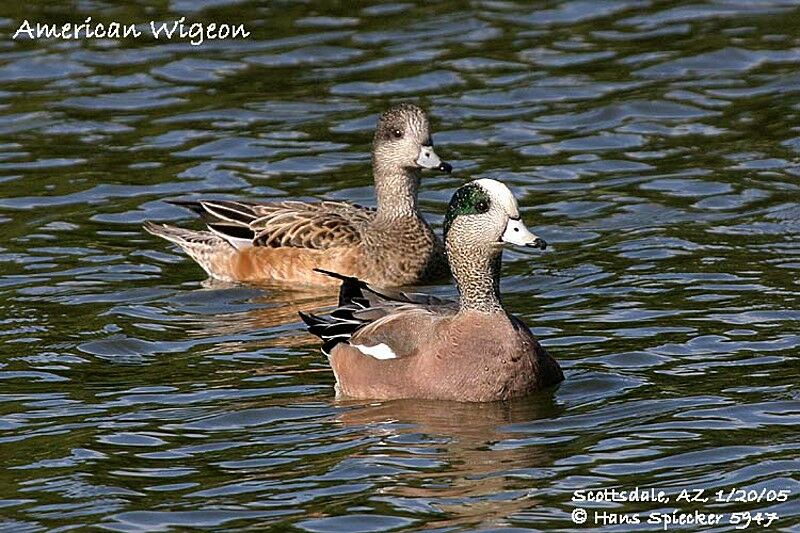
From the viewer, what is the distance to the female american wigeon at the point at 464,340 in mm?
9344

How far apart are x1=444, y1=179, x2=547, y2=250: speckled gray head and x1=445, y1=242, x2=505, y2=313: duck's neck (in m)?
0.06

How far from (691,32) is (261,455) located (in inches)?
381

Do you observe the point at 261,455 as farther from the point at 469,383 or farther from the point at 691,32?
the point at 691,32

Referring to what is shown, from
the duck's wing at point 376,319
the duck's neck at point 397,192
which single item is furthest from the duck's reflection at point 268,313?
the duck's neck at point 397,192

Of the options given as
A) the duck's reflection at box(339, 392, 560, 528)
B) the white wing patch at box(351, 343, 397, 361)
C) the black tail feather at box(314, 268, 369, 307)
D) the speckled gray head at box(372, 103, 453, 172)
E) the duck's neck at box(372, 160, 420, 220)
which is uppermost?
the speckled gray head at box(372, 103, 453, 172)

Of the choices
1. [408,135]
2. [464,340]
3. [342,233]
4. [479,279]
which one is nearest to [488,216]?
[479,279]

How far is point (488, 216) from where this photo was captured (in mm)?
9492

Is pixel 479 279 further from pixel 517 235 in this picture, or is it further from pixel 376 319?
pixel 376 319

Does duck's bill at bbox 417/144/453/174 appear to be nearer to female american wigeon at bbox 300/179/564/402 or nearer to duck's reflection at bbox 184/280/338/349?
duck's reflection at bbox 184/280/338/349

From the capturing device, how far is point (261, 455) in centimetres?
854

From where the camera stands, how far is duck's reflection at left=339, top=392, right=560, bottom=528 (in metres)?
7.82

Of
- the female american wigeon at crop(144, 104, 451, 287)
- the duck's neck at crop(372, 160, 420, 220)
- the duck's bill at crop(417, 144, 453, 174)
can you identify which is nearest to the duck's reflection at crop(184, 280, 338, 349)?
the female american wigeon at crop(144, 104, 451, 287)

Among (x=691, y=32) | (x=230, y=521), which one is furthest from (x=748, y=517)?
(x=691, y=32)

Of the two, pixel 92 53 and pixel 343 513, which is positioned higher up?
pixel 92 53
